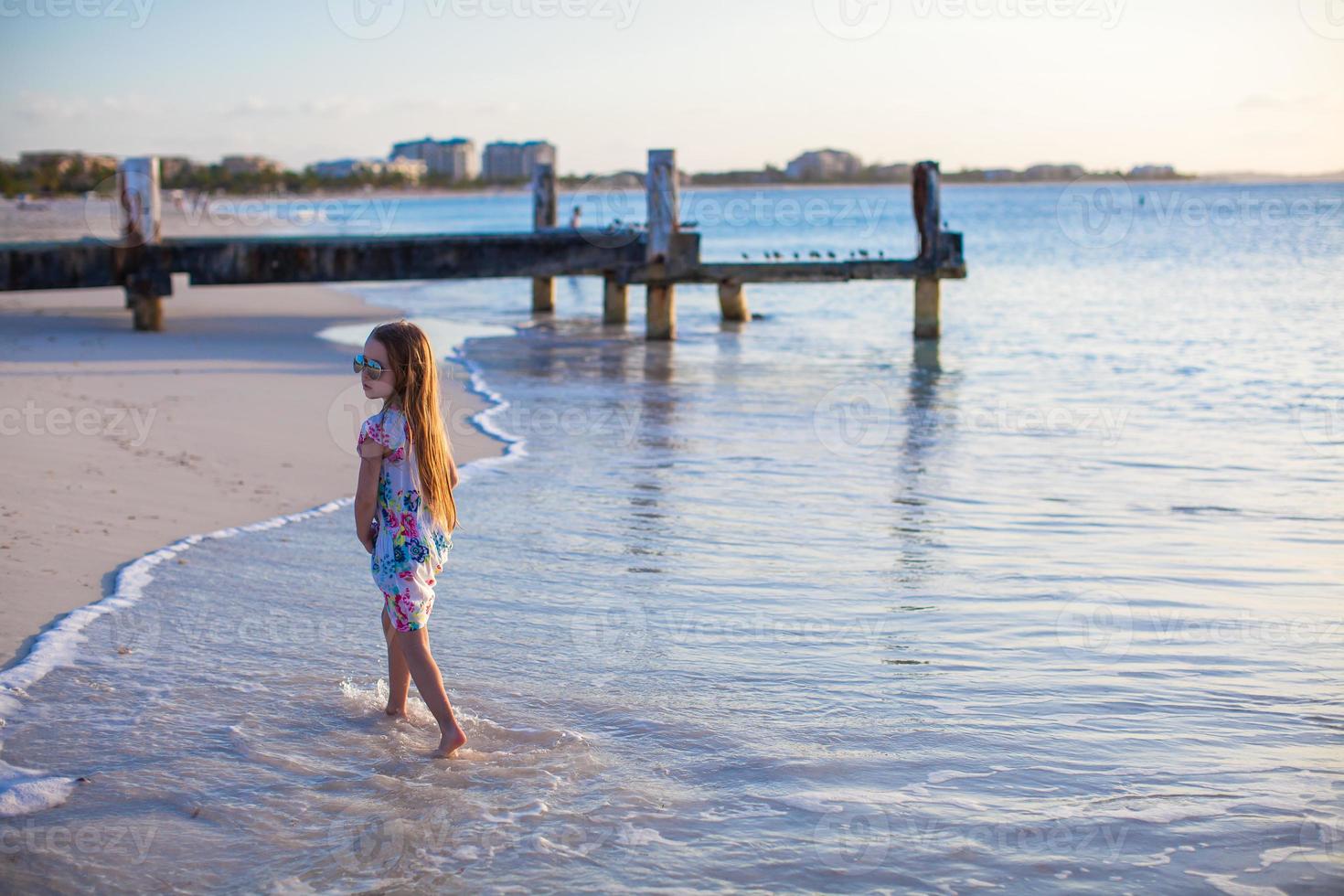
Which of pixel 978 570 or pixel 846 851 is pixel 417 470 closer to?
pixel 846 851

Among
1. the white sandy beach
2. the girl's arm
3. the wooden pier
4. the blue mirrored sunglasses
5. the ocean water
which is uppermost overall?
the wooden pier

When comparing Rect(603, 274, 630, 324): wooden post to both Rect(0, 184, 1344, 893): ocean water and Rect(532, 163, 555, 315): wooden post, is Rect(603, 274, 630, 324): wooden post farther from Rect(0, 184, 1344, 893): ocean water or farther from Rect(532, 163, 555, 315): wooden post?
Rect(0, 184, 1344, 893): ocean water

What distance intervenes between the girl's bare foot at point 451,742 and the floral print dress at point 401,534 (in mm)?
369

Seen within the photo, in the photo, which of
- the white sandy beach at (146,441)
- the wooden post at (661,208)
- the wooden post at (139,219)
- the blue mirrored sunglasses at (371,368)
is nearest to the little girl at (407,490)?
the blue mirrored sunglasses at (371,368)

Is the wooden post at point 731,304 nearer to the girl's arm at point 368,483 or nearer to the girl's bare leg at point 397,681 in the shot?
the girl's bare leg at point 397,681

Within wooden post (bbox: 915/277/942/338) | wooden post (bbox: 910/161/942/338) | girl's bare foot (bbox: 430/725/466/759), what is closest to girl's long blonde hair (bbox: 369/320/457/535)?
girl's bare foot (bbox: 430/725/466/759)

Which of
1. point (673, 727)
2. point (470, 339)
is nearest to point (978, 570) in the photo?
point (673, 727)

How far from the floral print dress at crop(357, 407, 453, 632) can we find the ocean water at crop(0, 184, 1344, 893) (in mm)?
516

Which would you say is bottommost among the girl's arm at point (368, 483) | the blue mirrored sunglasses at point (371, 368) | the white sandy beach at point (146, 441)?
the white sandy beach at point (146, 441)

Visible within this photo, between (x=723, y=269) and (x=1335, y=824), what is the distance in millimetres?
13992

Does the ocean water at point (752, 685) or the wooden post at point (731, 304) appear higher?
the wooden post at point (731, 304)

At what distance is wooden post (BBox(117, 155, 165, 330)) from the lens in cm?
1529

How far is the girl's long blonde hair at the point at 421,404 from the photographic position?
12.5ft

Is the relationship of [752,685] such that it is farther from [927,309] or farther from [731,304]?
[731,304]
